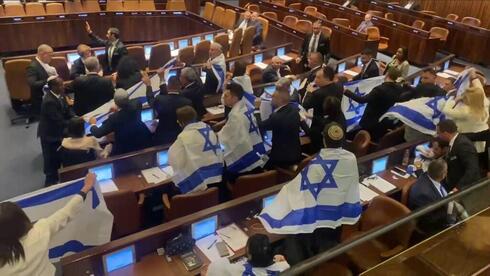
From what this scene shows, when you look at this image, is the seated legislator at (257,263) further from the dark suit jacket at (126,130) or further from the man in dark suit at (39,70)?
the man in dark suit at (39,70)

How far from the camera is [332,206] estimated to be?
328cm

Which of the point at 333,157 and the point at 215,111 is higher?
the point at 333,157

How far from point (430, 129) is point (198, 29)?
6748mm

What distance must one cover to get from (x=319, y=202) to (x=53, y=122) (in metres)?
3.15

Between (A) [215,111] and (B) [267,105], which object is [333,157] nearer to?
(B) [267,105]

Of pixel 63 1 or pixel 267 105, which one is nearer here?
pixel 267 105

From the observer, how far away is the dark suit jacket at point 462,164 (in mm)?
4043

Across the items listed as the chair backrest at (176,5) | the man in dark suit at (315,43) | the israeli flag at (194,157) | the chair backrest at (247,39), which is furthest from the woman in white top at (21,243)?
the chair backrest at (176,5)

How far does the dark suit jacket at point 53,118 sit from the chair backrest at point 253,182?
2132mm

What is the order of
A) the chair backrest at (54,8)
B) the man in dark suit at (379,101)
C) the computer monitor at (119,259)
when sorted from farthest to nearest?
the chair backrest at (54,8), the man in dark suit at (379,101), the computer monitor at (119,259)

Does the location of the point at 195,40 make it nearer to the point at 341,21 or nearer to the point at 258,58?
the point at 258,58

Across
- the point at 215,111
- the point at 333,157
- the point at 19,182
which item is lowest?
the point at 19,182

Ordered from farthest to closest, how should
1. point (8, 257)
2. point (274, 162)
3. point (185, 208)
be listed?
point (274, 162) < point (185, 208) < point (8, 257)

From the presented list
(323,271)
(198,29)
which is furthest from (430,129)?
(198,29)
